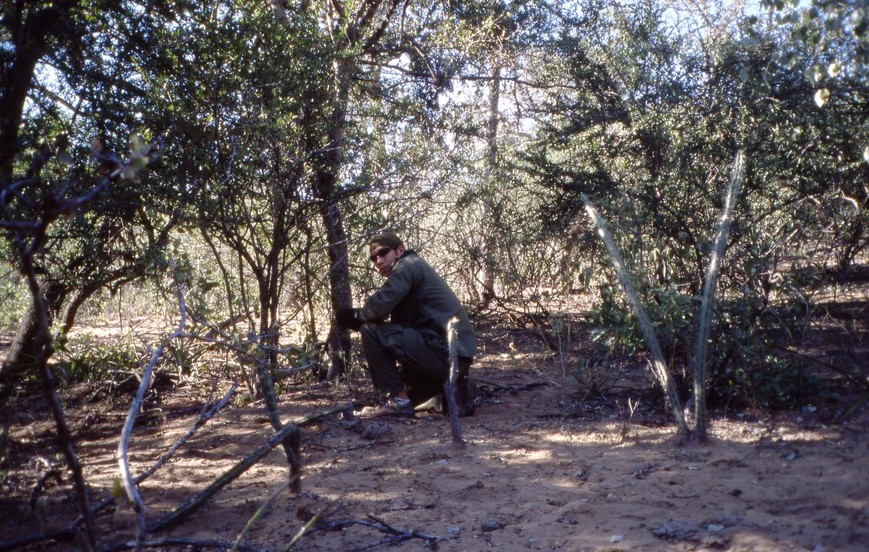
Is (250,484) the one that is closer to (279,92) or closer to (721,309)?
(279,92)

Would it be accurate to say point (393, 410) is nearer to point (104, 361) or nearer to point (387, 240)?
point (387, 240)

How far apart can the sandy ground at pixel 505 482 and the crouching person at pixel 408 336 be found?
9.7 inches

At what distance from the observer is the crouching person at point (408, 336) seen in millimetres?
5531

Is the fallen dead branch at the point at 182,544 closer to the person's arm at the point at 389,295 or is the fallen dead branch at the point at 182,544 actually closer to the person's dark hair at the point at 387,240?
the person's arm at the point at 389,295

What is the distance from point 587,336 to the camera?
7.61 metres

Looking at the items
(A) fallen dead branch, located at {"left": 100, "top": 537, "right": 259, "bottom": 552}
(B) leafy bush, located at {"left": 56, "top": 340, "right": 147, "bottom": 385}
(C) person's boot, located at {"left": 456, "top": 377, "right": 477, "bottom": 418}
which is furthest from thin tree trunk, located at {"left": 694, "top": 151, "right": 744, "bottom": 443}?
(B) leafy bush, located at {"left": 56, "top": 340, "right": 147, "bottom": 385}

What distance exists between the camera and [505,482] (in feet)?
13.7

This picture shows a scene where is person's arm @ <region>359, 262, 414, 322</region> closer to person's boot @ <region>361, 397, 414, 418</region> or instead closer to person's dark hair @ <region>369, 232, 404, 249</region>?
person's dark hair @ <region>369, 232, 404, 249</region>

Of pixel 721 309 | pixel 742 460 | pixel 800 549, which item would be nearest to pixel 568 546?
pixel 800 549

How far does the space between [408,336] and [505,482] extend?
1655 mm

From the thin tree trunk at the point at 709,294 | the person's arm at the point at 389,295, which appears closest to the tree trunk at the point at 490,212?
the person's arm at the point at 389,295

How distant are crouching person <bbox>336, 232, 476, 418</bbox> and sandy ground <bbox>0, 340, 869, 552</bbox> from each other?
245mm

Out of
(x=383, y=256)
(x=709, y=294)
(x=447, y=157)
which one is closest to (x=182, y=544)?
(x=383, y=256)

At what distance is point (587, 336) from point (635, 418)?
8.61ft
